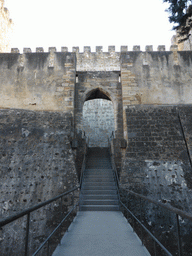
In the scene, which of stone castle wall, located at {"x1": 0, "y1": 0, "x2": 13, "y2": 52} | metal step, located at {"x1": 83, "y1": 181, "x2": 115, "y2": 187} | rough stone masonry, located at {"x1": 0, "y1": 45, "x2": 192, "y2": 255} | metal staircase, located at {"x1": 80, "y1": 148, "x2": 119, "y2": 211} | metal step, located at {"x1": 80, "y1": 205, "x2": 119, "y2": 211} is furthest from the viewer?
stone castle wall, located at {"x1": 0, "y1": 0, "x2": 13, "y2": 52}

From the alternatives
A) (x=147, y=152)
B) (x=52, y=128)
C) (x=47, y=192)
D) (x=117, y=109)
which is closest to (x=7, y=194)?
(x=47, y=192)

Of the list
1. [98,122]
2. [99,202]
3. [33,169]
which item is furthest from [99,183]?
[98,122]

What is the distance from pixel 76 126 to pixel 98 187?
3294 millimetres

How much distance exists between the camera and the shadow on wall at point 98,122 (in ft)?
47.1

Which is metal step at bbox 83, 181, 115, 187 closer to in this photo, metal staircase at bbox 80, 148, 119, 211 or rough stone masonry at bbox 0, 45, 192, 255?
metal staircase at bbox 80, 148, 119, 211

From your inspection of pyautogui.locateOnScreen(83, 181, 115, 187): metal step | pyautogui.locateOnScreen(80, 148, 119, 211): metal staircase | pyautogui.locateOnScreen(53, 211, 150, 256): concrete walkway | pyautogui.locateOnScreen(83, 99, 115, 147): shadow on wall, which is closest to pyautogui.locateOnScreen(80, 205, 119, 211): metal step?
pyautogui.locateOnScreen(80, 148, 119, 211): metal staircase

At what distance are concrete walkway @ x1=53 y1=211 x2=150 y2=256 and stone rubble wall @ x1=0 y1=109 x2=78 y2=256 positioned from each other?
3.93ft

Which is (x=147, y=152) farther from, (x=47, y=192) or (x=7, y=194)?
(x=7, y=194)

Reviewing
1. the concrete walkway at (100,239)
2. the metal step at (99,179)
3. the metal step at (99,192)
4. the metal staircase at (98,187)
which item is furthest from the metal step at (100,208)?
the metal step at (99,179)

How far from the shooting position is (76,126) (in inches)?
324

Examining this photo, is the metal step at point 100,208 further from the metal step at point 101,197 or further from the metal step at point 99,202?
the metal step at point 101,197

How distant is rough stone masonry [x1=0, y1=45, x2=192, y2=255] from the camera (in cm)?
507

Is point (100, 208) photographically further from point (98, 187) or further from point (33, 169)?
point (33, 169)

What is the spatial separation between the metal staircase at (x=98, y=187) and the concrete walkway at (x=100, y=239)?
918mm
